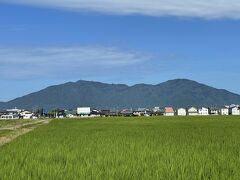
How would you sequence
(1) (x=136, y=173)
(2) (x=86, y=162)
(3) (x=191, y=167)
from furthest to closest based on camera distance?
(2) (x=86, y=162)
(3) (x=191, y=167)
(1) (x=136, y=173)

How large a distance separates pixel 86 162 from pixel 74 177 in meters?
2.74

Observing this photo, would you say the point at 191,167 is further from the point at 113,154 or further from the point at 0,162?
the point at 0,162

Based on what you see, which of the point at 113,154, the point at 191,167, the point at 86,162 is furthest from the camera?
the point at 113,154

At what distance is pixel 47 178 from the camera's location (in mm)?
10727

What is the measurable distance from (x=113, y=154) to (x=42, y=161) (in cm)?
224

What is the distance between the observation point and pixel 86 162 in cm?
1336

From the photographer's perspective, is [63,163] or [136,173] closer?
[136,173]

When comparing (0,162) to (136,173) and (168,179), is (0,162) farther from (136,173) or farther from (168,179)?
(168,179)

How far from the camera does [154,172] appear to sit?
11.4 metres

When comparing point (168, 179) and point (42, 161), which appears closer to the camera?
point (168, 179)

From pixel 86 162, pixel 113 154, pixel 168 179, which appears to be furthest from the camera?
pixel 113 154

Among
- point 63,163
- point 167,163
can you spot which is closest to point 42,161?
point 63,163

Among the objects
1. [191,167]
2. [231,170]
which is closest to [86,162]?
[191,167]

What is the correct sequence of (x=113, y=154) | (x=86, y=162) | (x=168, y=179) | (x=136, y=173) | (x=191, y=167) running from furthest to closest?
(x=113, y=154), (x=86, y=162), (x=191, y=167), (x=136, y=173), (x=168, y=179)
